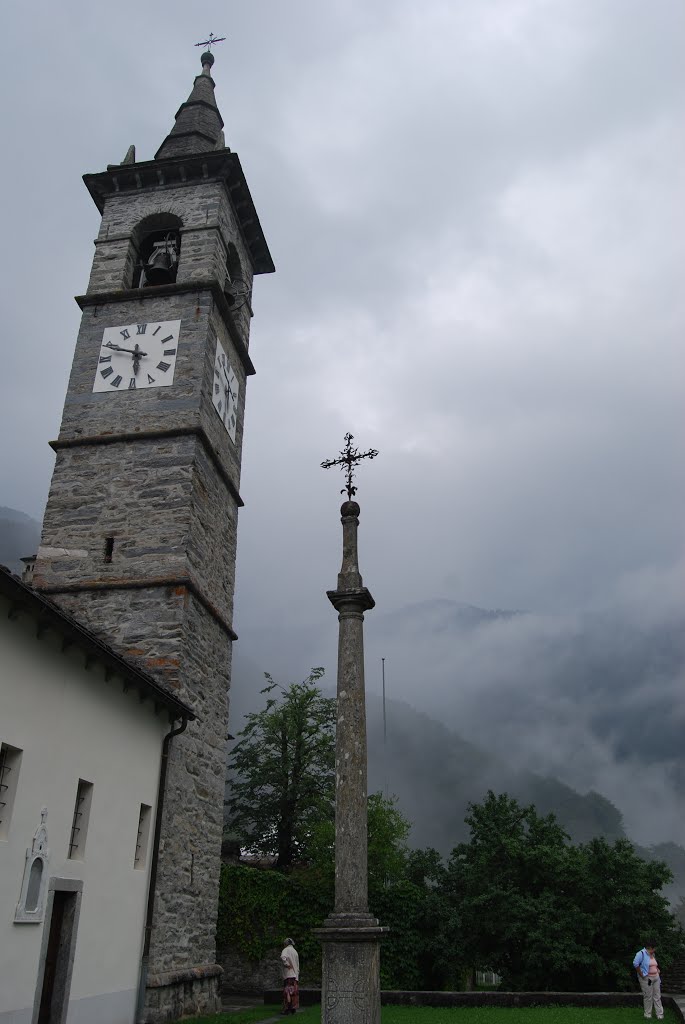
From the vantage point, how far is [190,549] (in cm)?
1367

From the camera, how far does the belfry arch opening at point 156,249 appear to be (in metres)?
17.6

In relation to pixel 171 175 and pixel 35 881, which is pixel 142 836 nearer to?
pixel 35 881

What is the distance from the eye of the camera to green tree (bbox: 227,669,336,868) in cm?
2789

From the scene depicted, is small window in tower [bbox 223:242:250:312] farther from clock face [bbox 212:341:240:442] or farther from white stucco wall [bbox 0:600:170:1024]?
white stucco wall [bbox 0:600:170:1024]

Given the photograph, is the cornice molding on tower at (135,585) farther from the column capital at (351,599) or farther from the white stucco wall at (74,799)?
the column capital at (351,599)

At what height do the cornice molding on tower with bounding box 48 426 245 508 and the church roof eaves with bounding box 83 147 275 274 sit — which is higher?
the church roof eaves with bounding box 83 147 275 274

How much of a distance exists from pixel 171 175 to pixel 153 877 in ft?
48.9

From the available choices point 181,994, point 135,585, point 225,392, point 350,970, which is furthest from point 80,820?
point 225,392

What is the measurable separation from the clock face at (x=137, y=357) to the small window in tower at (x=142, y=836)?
7.90m

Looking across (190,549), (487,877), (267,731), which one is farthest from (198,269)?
(267,731)

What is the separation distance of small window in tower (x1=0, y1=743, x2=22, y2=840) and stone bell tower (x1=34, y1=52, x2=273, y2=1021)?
3768 mm

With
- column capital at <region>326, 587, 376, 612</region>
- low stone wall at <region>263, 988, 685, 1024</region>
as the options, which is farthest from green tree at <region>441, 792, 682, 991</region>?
column capital at <region>326, 587, 376, 612</region>

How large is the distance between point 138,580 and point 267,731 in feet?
58.8

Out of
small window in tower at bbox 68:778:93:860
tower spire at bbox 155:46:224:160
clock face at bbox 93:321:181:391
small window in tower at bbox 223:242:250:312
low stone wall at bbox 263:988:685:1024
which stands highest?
tower spire at bbox 155:46:224:160
